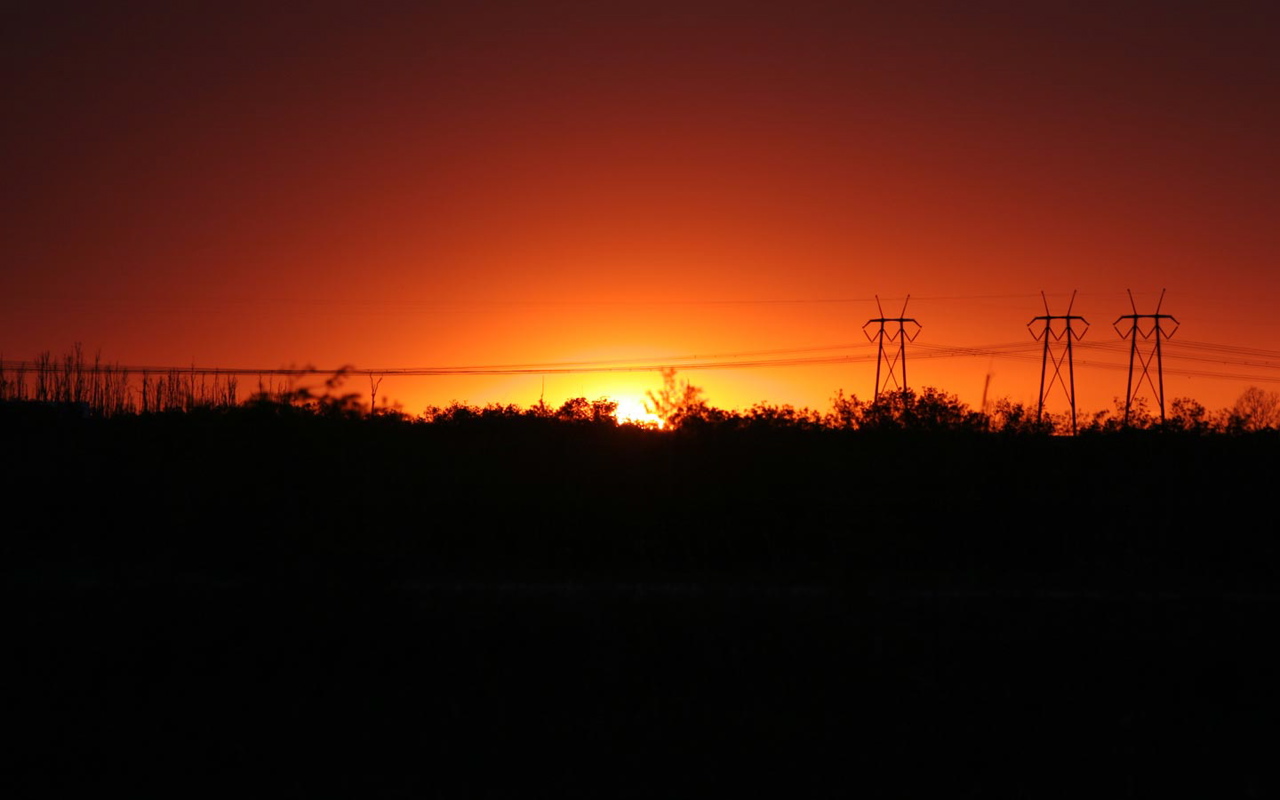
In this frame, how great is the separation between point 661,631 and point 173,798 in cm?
793

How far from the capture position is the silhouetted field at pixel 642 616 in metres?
17.2

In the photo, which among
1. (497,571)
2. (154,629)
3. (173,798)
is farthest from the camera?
(497,571)

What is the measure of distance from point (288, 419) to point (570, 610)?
33.0 feet

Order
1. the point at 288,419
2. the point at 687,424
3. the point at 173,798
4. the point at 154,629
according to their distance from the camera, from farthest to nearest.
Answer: the point at 687,424 → the point at 288,419 → the point at 154,629 → the point at 173,798

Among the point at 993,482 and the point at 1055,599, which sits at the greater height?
the point at 993,482

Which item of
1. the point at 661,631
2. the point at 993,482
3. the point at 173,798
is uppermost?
the point at 993,482

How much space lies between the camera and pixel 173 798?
632 inches

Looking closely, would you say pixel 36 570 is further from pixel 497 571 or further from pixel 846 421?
pixel 846 421

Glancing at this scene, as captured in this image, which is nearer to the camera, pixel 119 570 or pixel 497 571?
pixel 119 570

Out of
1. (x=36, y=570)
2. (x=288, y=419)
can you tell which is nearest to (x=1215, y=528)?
(x=288, y=419)

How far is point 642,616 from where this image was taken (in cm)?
2002

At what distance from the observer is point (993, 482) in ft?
91.5

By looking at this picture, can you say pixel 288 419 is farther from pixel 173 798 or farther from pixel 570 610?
pixel 173 798

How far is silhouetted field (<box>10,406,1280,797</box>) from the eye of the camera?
1722 cm
